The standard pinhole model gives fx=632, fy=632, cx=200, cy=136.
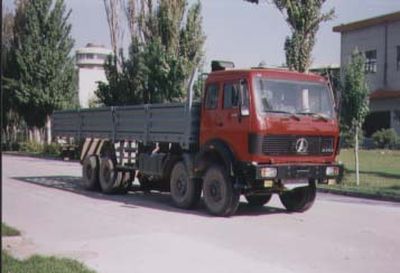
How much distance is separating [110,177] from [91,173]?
115 cm

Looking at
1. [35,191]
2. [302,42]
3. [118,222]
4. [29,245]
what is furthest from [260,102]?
[302,42]

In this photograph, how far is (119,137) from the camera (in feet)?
51.5

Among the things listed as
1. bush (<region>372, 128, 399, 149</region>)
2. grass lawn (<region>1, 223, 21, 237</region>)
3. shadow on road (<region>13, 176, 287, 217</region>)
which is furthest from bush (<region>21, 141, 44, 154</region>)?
grass lawn (<region>1, 223, 21, 237</region>)

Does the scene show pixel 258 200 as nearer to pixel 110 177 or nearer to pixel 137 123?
pixel 137 123

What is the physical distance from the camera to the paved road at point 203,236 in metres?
7.55

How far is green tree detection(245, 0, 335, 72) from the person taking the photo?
20.8 metres

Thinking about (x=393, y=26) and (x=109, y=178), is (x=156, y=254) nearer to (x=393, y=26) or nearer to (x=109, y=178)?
(x=109, y=178)

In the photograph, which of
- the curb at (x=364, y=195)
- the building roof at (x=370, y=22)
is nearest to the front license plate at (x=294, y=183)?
the curb at (x=364, y=195)

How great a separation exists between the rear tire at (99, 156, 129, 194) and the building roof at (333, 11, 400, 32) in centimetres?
2876

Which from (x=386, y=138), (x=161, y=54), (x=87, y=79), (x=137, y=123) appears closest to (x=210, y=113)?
(x=137, y=123)

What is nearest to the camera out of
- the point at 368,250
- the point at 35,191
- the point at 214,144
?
the point at 368,250

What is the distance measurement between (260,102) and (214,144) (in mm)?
1329

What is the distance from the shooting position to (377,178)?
20.2 metres

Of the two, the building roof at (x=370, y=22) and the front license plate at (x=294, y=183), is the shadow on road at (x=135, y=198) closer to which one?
the front license plate at (x=294, y=183)
